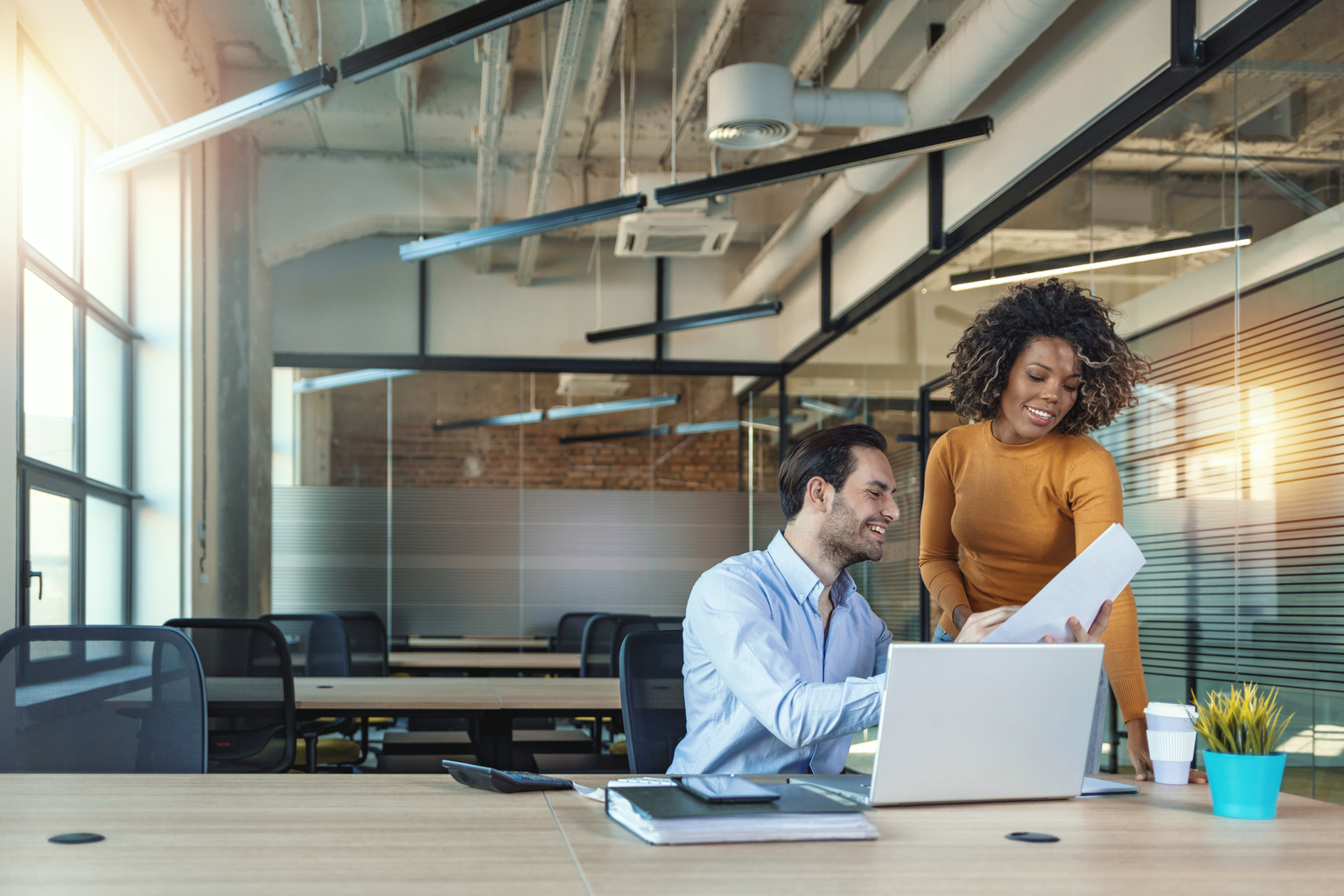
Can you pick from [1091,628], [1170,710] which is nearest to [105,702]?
[1091,628]

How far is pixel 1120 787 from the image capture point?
204 cm

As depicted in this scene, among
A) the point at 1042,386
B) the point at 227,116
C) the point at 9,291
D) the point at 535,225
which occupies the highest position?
the point at 227,116

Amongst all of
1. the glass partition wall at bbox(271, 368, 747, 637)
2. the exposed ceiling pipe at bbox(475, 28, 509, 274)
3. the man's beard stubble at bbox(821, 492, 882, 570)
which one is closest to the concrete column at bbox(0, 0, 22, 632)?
the exposed ceiling pipe at bbox(475, 28, 509, 274)

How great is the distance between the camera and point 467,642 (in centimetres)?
874

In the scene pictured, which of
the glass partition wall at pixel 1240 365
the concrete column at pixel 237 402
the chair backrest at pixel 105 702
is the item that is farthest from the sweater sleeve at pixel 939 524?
the concrete column at pixel 237 402

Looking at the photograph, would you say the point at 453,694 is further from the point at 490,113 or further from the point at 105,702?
the point at 490,113

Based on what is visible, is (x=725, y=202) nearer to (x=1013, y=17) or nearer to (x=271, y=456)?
(x=1013, y=17)

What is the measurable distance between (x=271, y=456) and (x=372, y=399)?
826 millimetres

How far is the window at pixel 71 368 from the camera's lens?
499cm

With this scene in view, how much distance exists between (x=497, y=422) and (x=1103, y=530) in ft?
22.3

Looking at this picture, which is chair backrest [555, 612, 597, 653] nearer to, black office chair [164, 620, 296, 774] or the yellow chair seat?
the yellow chair seat

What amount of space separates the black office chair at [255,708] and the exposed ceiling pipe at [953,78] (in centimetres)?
344

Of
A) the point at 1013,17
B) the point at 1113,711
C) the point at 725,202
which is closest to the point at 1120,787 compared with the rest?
the point at 1113,711

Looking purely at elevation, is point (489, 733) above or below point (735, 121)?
below
